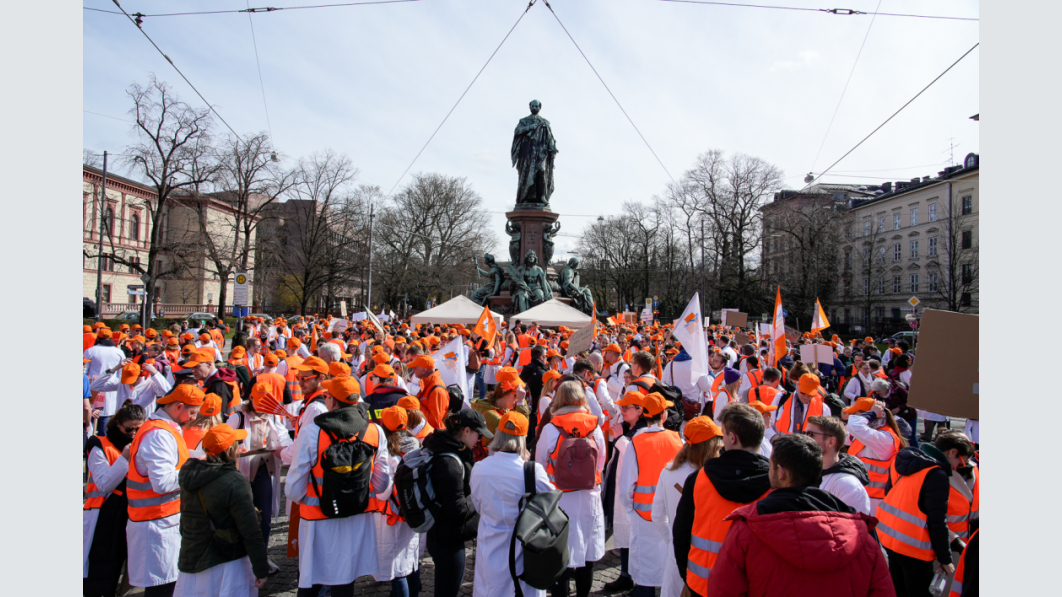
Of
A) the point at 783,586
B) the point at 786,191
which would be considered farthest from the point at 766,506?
the point at 786,191

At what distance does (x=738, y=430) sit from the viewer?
327 cm

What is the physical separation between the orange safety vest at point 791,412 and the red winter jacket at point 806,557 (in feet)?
13.1

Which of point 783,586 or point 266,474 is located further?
point 266,474

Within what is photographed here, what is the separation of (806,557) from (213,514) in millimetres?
3034

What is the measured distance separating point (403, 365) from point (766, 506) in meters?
7.05

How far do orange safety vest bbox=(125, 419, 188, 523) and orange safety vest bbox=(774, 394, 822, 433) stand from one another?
17.3 ft

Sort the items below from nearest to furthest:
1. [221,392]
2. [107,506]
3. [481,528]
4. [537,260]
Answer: [481,528] < [107,506] < [221,392] < [537,260]

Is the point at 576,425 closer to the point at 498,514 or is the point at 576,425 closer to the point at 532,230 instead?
the point at 498,514

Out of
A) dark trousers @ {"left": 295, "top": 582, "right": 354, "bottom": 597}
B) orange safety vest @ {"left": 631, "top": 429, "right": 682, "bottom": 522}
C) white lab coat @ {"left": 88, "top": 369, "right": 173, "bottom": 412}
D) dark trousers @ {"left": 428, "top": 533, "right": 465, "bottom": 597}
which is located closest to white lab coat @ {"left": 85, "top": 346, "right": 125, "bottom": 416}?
white lab coat @ {"left": 88, "top": 369, "right": 173, "bottom": 412}

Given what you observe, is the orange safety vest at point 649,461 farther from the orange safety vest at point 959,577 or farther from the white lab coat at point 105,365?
the white lab coat at point 105,365

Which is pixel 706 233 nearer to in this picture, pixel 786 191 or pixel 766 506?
pixel 786 191

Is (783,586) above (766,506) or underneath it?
underneath

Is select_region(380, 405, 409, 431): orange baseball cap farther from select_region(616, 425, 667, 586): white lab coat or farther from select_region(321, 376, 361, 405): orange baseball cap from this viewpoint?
select_region(616, 425, 667, 586): white lab coat

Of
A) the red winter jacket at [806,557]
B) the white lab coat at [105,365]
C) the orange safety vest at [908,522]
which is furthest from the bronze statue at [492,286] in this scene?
the red winter jacket at [806,557]
